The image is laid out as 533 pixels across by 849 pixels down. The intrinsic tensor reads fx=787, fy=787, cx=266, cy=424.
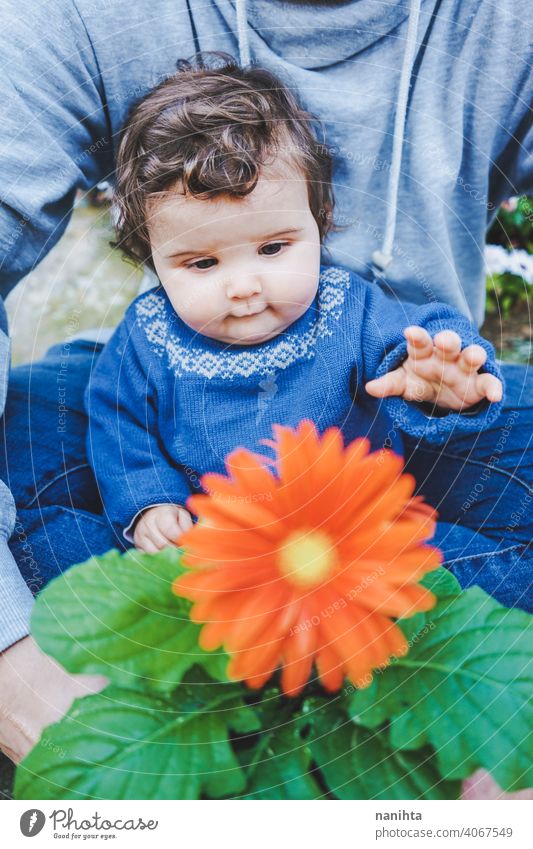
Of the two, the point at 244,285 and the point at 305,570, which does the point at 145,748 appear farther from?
the point at 244,285

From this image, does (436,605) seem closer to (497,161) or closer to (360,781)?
(360,781)

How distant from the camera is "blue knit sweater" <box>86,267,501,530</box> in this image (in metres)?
0.54

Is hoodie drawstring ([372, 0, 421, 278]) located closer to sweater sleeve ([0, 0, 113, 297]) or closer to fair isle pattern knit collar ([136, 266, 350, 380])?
fair isle pattern knit collar ([136, 266, 350, 380])

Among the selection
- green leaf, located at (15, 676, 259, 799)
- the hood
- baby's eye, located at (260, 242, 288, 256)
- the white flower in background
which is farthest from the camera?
the white flower in background

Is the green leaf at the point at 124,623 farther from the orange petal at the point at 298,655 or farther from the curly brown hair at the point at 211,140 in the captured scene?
the curly brown hair at the point at 211,140

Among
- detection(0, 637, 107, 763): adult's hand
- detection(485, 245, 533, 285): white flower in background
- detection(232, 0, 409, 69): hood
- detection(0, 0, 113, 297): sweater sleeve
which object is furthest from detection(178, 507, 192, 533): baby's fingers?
detection(485, 245, 533, 285): white flower in background

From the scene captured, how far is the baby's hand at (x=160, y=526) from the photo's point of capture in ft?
1.72

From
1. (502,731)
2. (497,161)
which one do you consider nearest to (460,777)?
(502,731)

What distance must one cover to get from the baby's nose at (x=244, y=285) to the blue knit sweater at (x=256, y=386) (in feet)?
0.19

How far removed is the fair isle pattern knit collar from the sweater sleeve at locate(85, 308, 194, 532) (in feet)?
0.07

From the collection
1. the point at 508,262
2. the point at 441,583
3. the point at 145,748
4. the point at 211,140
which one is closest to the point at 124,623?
the point at 145,748

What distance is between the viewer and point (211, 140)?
0.48 meters

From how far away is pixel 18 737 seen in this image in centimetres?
46
